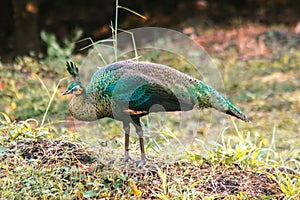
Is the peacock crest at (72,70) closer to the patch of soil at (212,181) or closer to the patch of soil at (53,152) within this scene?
the patch of soil at (53,152)

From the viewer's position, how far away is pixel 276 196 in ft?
13.9

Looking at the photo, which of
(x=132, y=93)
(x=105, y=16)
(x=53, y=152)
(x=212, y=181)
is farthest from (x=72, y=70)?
(x=105, y=16)

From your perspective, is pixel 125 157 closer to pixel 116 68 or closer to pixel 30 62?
pixel 116 68

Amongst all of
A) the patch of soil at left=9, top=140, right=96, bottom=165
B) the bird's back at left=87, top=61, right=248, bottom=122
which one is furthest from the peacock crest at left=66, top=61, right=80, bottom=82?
the patch of soil at left=9, top=140, right=96, bottom=165

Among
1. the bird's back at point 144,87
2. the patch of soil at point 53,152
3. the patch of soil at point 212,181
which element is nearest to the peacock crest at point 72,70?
the bird's back at point 144,87

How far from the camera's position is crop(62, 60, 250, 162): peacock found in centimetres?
396

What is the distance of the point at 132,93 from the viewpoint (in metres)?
3.96

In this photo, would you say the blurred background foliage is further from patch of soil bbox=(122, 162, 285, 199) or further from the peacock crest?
patch of soil bbox=(122, 162, 285, 199)

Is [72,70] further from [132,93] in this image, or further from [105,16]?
[105,16]

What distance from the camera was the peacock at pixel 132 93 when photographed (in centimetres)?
396

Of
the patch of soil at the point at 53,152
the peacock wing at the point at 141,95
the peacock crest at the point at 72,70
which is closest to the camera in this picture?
the peacock wing at the point at 141,95

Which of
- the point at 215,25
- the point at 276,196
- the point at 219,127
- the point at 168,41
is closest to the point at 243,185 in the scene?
the point at 276,196

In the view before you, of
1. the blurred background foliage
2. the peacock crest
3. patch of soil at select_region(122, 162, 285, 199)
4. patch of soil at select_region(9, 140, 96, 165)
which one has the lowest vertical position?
patch of soil at select_region(122, 162, 285, 199)

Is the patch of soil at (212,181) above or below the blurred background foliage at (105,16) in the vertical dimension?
below
